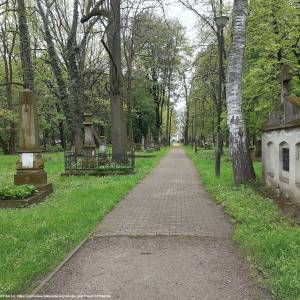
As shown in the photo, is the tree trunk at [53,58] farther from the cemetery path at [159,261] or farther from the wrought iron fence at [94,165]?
the cemetery path at [159,261]

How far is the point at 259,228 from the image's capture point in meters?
6.99

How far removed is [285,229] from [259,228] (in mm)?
436

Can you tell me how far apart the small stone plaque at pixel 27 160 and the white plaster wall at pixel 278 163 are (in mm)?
7545

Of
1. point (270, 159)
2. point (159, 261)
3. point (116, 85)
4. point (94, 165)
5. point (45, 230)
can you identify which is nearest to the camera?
point (159, 261)

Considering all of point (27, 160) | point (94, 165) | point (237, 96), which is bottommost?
point (94, 165)

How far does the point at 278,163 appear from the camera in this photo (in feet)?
37.0

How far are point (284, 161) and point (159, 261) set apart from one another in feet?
21.5

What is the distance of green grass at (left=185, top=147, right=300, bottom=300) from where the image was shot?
4510mm

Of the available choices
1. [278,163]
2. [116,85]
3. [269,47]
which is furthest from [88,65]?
[278,163]

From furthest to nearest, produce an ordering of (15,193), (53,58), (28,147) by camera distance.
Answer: (53,58) → (28,147) → (15,193)

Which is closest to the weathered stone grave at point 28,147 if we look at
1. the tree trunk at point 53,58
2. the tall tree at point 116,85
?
the tall tree at point 116,85

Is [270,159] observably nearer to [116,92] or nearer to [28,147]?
[28,147]

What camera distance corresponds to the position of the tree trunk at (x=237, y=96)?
1220cm

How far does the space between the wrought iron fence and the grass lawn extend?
5429mm
